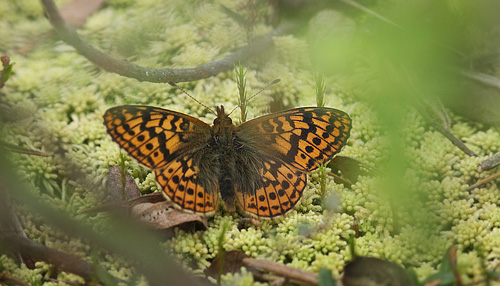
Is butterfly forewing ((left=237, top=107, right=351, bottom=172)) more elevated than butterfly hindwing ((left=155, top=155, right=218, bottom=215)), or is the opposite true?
butterfly forewing ((left=237, top=107, right=351, bottom=172))

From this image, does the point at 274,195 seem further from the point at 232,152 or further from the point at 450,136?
the point at 450,136

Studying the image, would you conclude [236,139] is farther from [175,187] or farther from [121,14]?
[121,14]

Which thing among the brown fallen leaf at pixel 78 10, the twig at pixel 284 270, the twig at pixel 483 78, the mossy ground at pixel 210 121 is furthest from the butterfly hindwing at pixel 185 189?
the brown fallen leaf at pixel 78 10

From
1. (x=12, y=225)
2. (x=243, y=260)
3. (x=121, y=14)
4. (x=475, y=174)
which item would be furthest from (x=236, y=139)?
(x=121, y=14)

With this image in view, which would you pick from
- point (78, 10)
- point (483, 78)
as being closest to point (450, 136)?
point (483, 78)

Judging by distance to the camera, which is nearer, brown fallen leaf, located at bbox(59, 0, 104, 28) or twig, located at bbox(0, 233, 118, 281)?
twig, located at bbox(0, 233, 118, 281)

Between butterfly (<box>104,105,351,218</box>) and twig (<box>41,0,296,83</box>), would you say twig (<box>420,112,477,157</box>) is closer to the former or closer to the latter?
butterfly (<box>104,105,351,218</box>)

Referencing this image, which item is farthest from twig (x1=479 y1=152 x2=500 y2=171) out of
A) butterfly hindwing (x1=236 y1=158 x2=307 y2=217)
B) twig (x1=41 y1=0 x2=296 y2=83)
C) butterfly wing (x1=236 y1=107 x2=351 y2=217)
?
twig (x1=41 y1=0 x2=296 y2=83)
